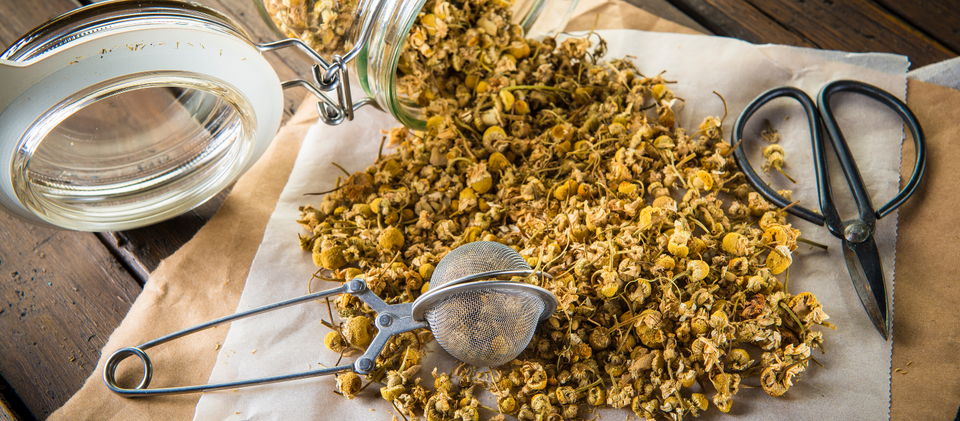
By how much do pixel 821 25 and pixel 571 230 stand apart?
2.05ft

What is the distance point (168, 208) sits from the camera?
2.28 ft

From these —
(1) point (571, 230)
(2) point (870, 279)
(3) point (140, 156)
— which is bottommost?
(2) point (870, 279)

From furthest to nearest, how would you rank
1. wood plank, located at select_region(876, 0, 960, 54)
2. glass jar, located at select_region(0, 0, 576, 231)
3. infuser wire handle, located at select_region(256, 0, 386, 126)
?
wood plank, located at select_region(876, 0, 960, 54)
infuser wire handle, located at select_region(256, 0, 386, 126)
glass jar, located at select_region(0, 0, 576, 231)

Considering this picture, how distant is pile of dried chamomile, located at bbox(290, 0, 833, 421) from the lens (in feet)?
2.04

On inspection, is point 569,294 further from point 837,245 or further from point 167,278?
point 167,278

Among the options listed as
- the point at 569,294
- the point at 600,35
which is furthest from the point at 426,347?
the point at 600,35

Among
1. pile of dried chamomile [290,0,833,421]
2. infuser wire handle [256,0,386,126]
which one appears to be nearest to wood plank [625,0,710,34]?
pile of dried chamomile [290,0,833,421]

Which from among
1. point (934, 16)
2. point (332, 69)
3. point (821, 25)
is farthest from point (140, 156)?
point (934, 16)

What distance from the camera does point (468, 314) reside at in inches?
24.3

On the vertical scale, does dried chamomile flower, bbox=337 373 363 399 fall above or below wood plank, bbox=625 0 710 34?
below

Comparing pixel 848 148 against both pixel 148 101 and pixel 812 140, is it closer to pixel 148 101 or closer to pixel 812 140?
pixel 812 140

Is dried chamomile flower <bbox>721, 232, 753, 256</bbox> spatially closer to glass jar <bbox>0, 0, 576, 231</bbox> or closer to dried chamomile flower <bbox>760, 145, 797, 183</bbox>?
dried chamomile flower <bbox>760, 145, 797, 183</bbox>

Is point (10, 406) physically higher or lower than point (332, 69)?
lower

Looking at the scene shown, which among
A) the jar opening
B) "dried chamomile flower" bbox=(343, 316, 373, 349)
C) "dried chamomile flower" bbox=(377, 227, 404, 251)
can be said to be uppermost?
the jar opening
